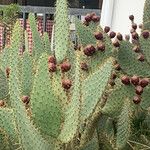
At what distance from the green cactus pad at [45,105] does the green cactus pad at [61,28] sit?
0.28 metres

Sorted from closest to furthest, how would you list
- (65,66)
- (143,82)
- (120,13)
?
(65,66)
(143,82)
(120,13)

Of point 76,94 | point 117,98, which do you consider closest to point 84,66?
point 117,98

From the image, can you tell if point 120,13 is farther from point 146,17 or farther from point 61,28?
point 61,28

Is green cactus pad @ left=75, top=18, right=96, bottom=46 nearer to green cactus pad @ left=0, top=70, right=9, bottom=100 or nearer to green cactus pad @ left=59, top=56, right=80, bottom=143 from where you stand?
green cactus pad @ left=0, top=70, right=9, bottom=100

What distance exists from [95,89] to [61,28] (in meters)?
0.30

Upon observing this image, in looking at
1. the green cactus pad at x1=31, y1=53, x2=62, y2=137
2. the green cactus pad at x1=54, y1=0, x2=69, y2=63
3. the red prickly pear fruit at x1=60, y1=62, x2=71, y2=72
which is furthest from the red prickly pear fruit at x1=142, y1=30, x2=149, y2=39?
the green cactus pad at x1=31, y1=53, x2=62, y2=137

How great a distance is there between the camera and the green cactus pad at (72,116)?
5.49 feet

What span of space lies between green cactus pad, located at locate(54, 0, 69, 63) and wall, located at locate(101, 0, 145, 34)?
12.3 feet

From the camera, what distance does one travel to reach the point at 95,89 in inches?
72.8

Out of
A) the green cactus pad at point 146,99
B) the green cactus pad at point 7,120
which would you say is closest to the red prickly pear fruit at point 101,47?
the green cactus pad at point 146,99

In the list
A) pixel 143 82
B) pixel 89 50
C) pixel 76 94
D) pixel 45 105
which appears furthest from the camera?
pixel 89 50

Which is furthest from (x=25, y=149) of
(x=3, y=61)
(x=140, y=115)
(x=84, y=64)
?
(x=3, y=61)

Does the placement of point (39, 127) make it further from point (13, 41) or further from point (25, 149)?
point (13, 41)

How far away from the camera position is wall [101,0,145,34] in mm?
5824
